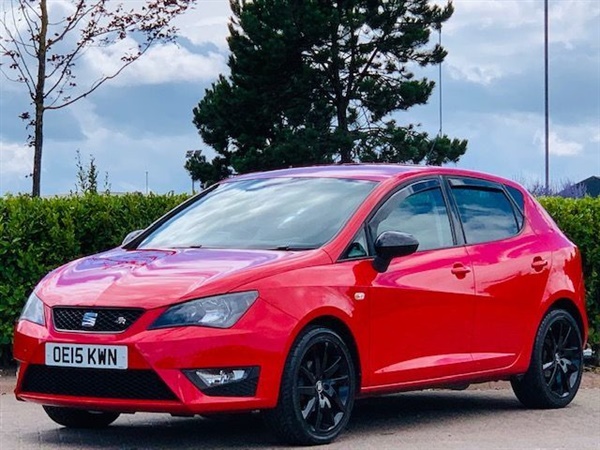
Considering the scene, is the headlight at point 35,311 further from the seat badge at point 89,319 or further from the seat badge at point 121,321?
the seat badge at point 121,321

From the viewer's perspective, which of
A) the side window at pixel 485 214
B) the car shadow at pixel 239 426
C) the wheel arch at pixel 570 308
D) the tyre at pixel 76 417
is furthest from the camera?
the wheel arch at pixel 570 308

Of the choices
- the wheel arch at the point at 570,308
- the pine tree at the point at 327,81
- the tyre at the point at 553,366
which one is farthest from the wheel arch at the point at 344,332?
the pine tree at the point at 327,81

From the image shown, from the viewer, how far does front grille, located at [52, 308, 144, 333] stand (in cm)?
746

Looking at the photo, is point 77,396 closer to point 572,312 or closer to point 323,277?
point 323,277

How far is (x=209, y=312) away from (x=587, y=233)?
7.10 m

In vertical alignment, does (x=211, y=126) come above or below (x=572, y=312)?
above

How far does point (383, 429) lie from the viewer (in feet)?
29.0

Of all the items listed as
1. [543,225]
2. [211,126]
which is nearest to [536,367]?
[543,225]

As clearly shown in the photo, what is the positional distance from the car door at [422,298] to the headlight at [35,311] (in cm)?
200

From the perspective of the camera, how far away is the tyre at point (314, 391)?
298 inches

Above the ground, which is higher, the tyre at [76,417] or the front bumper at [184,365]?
the front bumper at [184,365]

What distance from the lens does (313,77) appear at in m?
50.6

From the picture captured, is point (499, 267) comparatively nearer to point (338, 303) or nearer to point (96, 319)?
point (338, 303)

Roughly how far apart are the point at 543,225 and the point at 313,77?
4052 centimetres
